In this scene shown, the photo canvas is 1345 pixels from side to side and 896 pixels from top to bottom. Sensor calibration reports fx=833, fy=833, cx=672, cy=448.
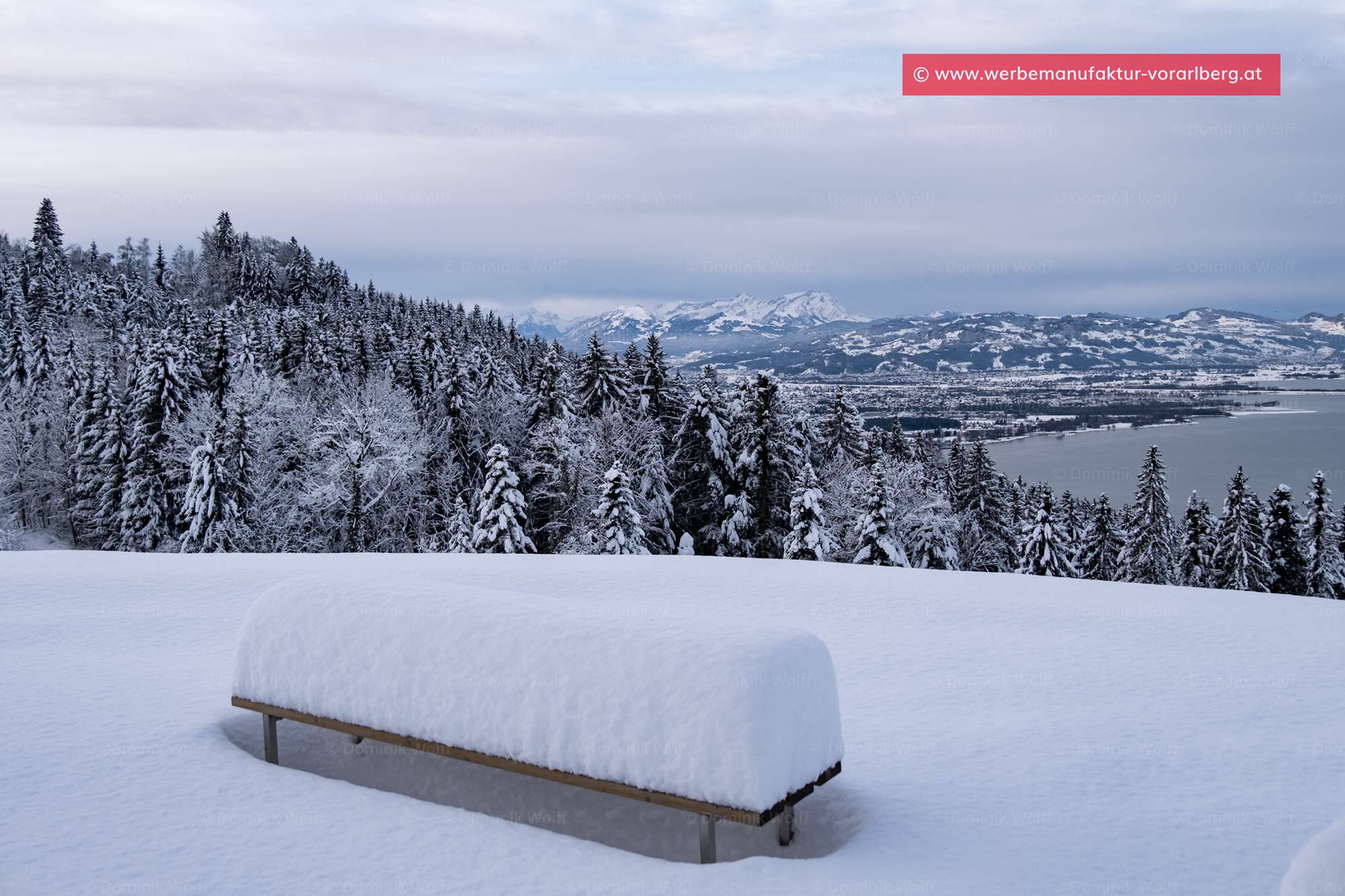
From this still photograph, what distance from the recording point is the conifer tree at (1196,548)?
44.3 meters

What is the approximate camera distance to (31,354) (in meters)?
65.6

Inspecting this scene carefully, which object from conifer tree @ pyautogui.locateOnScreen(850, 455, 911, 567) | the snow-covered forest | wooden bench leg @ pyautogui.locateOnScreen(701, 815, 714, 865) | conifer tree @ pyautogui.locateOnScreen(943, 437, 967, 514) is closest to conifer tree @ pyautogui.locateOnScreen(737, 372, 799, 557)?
the snow-covered forest

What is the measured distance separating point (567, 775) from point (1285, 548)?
46.2 m

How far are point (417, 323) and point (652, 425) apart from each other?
44.2 meters

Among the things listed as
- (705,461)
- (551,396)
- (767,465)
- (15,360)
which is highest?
(15,360)

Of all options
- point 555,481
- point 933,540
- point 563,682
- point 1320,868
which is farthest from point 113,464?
point 1320,868

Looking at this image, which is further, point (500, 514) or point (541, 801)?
point (500, 514)

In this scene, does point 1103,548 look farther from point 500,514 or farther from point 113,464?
point 113,464

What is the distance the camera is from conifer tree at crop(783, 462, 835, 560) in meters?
A: 33.1

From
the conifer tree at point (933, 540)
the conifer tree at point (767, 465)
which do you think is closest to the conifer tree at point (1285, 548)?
the conifer tree at point (933, 540)

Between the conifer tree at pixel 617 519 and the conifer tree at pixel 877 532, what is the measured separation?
8901 mm

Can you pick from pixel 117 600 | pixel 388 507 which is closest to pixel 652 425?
pixel 388 507

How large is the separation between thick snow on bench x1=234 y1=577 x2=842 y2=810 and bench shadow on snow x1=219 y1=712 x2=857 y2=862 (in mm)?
1116

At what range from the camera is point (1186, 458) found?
147125 mm
